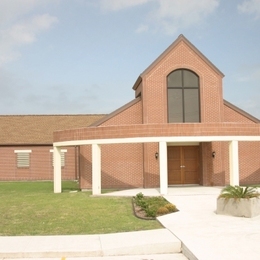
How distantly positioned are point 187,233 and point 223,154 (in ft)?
47.6

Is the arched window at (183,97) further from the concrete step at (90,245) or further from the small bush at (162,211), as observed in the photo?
the concrete step at (90,245)

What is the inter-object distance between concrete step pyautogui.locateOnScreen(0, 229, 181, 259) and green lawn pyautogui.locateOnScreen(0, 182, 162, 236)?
96 cm

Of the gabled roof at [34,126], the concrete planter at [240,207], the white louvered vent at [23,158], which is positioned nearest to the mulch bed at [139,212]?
the concrete planter at [240,207]

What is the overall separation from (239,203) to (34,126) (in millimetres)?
29514

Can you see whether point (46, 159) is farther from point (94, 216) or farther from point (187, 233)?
point (187, 233)

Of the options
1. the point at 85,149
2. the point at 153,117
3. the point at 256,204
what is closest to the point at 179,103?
the point at 153,117

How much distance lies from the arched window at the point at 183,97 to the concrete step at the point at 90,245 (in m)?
14.4

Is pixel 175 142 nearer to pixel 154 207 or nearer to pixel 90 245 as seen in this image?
pixel 154 207

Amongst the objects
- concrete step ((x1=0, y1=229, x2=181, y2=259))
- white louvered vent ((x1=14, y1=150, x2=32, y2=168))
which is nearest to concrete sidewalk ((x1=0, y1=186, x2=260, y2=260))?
concrete step ((x1=0, y1=229, x2=181, y2=259))

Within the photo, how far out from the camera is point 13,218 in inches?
551

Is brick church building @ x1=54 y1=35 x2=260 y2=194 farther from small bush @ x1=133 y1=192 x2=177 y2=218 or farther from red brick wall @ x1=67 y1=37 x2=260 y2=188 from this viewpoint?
small bush @ x1=133 y1=192 x2=177 y2=218

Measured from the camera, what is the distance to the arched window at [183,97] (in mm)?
24766

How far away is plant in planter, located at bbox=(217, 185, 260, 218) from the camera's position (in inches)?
521

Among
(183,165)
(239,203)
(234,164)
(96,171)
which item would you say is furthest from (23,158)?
(239,203)
